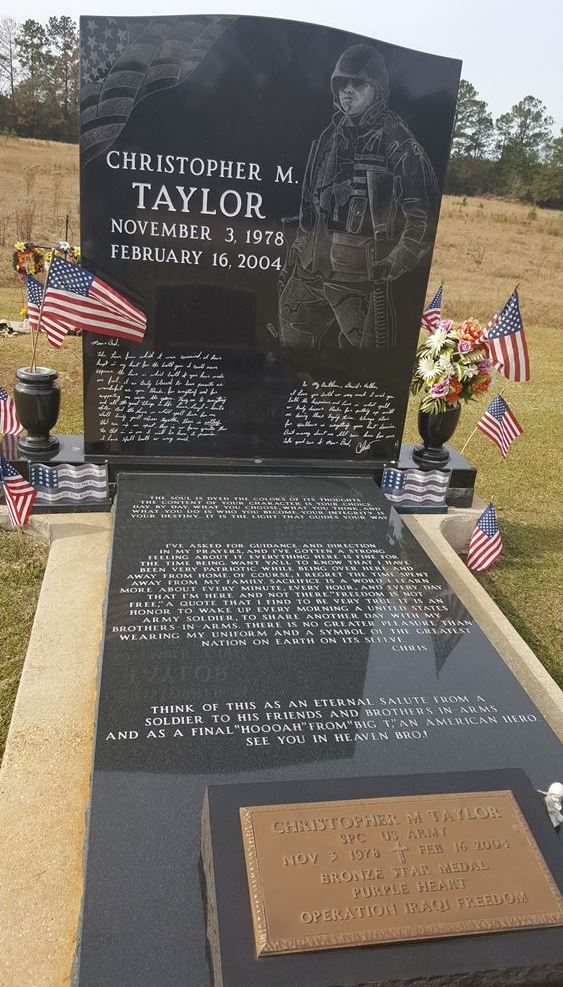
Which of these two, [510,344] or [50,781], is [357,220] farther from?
[50,781]

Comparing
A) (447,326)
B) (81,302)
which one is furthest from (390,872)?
(447,326)

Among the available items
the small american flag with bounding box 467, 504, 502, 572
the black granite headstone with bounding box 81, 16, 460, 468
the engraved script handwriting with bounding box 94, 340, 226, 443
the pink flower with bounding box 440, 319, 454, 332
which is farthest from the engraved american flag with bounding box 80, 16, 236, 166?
the small american flag with bounding box 467, 504, 502, 572

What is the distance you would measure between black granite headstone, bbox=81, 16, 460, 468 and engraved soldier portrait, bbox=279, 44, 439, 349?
1 centimetres

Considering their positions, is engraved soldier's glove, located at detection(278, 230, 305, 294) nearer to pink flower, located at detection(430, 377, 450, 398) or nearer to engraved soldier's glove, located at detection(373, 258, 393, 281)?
engraved soldier's glove, located at detection(373, 258, 393, 281)

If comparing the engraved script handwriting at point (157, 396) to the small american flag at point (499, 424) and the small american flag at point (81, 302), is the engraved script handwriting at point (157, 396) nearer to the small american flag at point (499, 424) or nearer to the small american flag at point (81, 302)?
the small american flag at point (81, 302)

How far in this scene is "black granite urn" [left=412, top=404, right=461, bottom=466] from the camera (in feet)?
21.6

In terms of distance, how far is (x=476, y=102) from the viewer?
47000 mm

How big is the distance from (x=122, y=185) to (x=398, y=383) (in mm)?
2734

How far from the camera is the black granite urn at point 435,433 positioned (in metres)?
6.60

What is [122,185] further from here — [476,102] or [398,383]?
[476,102]

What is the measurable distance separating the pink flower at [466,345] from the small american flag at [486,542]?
1.45 m

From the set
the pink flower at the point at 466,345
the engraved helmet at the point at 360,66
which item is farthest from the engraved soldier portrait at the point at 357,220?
the pink flower at the point at 466,345
